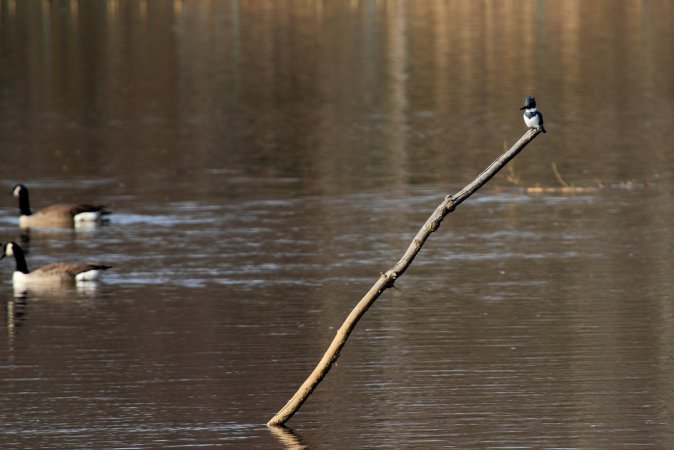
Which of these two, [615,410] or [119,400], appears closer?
[615,410]

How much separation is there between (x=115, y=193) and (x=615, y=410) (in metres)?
18.7

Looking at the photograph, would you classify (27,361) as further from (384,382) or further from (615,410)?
(615,410)

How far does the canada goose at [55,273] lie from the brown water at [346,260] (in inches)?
17.2

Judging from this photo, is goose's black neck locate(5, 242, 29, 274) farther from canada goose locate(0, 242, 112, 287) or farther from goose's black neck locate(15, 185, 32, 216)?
goose's black neck locate(15, 185, 32, 216)

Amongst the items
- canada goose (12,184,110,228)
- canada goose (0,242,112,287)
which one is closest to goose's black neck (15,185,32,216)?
canada goose (12,184,110,228)

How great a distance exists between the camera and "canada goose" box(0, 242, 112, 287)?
23.0 m

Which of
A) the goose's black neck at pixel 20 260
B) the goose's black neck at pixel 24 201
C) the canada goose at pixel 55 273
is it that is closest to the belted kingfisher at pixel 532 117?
the canada goose at pixel 55 273

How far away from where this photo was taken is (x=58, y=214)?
28469mm

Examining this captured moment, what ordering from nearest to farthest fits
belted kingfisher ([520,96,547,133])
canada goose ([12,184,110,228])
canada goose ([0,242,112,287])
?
belted kingfisher ([520,96,547,133]) → canada goose ([0,242,112,287]) → canada goose ([12,184,110,228])

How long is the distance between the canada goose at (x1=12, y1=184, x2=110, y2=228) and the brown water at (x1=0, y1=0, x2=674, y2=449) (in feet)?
0.90

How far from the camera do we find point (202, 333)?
19031 mm

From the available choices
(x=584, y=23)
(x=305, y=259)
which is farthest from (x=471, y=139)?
(x=584, y=23)

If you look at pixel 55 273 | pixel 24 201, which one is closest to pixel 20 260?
pixel 55 273

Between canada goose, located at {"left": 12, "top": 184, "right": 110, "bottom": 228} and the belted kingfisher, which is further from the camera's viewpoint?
canada goose, located at {"left": 12, "top": 184, "right": 110, "bottom": 228}
